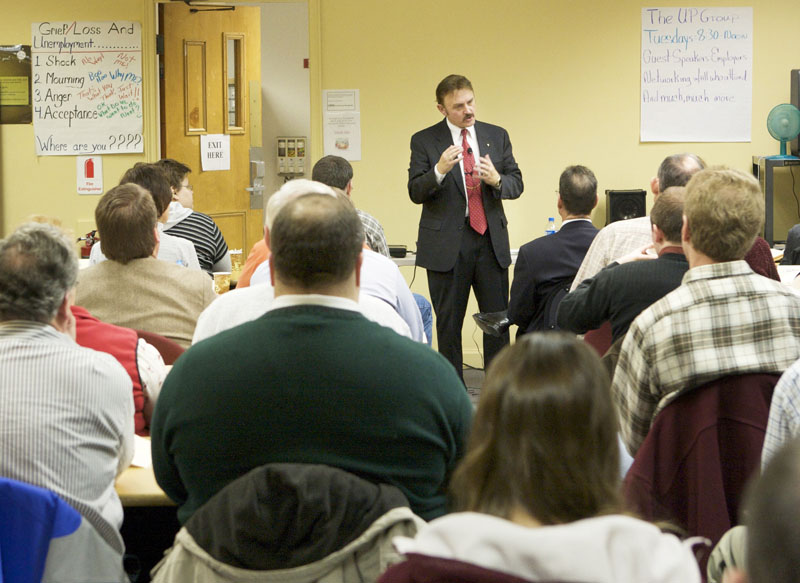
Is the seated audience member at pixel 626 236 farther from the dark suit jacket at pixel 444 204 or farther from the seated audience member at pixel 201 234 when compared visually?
A: the seated audience member at pixel 201 234

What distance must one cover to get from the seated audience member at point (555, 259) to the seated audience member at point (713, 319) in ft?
5.40

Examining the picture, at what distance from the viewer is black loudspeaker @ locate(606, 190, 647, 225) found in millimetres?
6195

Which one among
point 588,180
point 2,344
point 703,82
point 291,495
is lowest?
point 291,495

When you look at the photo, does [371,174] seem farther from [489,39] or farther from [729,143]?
[729,143]

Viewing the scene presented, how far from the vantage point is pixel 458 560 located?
1.12m

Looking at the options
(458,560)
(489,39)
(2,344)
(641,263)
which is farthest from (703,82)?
(458,560)

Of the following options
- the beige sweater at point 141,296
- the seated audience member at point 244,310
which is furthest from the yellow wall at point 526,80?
the seated audience member at point 244,310

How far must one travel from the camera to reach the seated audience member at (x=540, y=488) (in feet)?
3.66

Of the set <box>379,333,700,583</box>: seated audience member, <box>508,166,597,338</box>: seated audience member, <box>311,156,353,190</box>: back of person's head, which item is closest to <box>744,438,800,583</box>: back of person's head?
<box>379,333,700,583</box>: seated audience member

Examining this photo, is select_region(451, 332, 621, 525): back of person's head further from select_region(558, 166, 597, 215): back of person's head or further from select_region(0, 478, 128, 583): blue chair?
select_region(558, 166, 597, 215): back of person's head

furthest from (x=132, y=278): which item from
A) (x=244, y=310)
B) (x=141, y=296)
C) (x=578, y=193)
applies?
(x=578, y=193)

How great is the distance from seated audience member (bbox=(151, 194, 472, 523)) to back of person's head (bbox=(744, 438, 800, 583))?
3.26ft

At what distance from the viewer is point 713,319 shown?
88.5 inches

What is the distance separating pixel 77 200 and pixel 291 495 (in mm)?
5386
